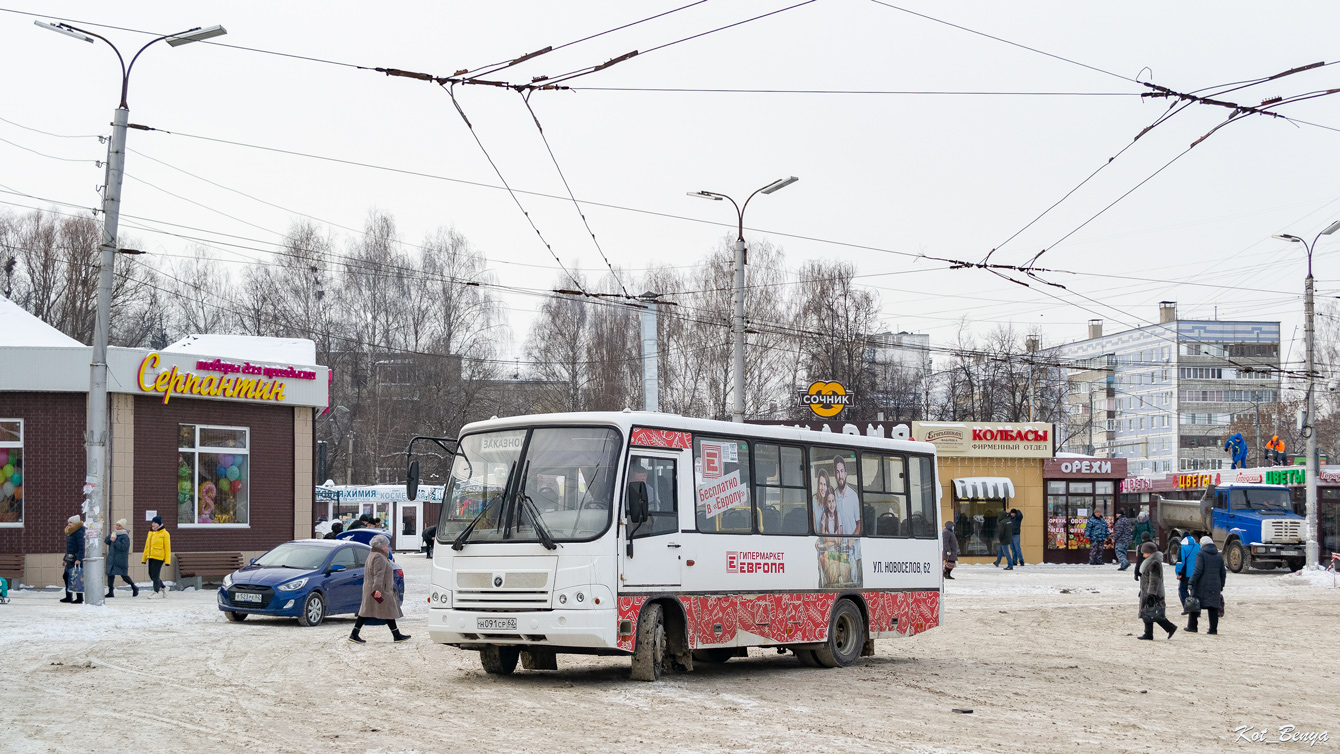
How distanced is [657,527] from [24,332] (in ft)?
82.7

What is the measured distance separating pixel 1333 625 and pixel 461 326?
149 ft

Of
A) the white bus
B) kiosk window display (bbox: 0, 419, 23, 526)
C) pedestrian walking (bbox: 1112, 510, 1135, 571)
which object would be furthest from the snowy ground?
pedestrian walking (bbox: 1112, 510, 1135, 571)

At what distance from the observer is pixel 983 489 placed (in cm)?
4406

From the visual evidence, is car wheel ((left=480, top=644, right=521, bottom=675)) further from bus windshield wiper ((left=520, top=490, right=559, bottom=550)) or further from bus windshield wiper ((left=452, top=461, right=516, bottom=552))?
bus windshield wiper ((left=520, top=490, right=559, bottom=550))

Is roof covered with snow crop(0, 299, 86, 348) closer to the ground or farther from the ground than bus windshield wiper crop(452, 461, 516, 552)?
farther from the ground

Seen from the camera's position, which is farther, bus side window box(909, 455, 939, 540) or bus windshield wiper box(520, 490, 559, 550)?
bus side window box(909, 455, 939, 540)

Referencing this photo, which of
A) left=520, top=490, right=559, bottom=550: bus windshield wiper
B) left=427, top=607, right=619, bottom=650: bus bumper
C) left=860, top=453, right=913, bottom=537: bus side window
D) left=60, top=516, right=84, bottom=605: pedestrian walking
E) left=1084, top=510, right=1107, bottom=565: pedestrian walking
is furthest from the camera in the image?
left=1084, top=510, right=1107, bottom=565: pedestrian walking

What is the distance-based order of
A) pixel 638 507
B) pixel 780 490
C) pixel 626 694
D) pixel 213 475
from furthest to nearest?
pixel 213 475
pixel 780 490
pixel 638 507
pixel 626 694

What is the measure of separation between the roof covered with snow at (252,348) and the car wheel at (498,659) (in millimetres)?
21745

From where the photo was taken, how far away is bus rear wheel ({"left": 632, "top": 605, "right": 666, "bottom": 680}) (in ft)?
43.2

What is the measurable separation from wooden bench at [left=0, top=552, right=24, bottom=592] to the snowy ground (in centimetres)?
785

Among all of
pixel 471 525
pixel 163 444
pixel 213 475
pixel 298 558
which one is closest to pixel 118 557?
pixel 163 444

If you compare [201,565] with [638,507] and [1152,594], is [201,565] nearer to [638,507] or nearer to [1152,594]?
[1152,594]

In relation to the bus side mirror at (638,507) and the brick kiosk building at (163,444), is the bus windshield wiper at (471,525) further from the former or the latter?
the brick kiosk building at (163,444)
